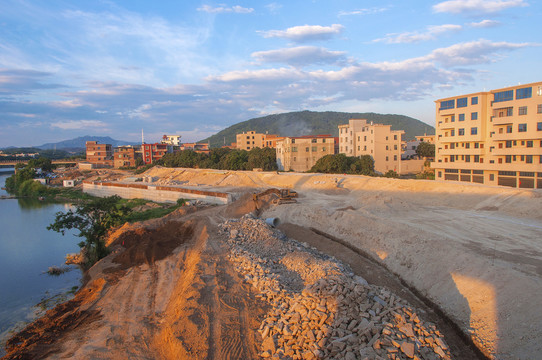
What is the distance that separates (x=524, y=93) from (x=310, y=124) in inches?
5633

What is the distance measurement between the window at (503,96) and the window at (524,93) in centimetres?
62

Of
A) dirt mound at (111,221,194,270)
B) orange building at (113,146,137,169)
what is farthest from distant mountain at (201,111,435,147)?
dirt mound at (111,221,194,270)

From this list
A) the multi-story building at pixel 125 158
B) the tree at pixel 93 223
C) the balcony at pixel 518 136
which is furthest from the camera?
the multi-story building at pixel 125 158

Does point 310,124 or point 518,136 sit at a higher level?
point 310,124

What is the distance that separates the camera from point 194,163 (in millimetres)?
73125

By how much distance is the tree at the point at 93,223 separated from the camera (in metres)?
21.2

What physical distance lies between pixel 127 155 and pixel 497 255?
3533 inches

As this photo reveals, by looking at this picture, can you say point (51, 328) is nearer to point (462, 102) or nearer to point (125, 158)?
point (462, 102)

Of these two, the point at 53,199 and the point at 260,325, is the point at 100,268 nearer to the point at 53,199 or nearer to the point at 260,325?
the point at 260,325

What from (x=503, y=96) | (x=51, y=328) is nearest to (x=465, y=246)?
(x=51, y=328)

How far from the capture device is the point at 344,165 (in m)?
49.7

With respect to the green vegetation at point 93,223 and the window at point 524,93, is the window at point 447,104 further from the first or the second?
the green vegetation at point 93,223

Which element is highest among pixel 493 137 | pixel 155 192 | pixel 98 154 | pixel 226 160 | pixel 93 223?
pixel 493 137

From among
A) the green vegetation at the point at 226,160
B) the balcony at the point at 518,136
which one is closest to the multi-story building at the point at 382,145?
the green vegetation at the point at 226,160
